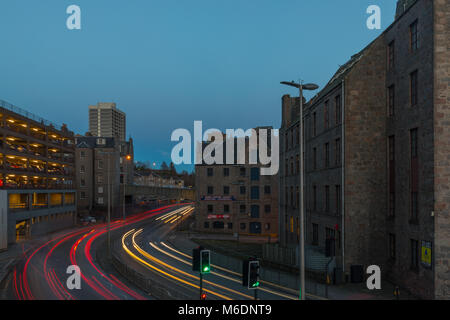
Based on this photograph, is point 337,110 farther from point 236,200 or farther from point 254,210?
point 236,200

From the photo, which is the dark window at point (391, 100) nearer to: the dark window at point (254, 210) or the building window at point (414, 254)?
the building window at point (414, 254)

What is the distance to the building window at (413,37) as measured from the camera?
71.4 feet

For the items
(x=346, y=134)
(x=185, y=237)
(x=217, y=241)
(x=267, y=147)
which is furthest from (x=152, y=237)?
(x=346, y=134)

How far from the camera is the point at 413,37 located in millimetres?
22188

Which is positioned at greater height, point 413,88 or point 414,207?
point 413,88

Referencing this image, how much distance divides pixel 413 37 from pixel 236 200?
4081cm

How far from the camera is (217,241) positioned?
49594 mm

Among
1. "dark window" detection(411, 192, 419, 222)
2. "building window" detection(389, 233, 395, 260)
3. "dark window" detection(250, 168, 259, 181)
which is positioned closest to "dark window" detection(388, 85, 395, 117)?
"dark window" detection(411, 192, 419, 222)

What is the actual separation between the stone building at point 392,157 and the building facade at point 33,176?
40.2m

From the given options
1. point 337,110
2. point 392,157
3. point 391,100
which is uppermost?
point 391,100

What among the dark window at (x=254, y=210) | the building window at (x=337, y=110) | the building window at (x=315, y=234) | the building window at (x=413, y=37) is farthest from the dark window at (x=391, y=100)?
the dark window at (x=254, y=210)

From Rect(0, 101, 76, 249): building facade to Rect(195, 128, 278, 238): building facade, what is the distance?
85.8ft

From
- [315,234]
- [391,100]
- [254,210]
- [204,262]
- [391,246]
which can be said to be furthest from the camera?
[254,210]

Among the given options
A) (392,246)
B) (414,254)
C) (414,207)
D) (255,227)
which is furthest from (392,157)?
(255,227)
